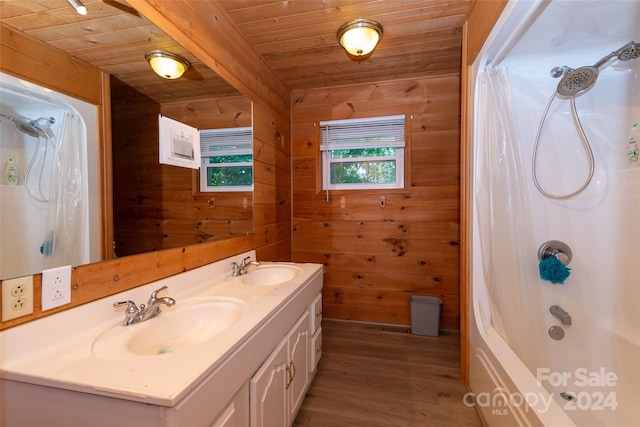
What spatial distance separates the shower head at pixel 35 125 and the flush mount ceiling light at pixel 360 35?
159 cm

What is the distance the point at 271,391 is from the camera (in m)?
1.03

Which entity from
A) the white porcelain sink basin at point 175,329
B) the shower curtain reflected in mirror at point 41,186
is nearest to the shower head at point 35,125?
the shower curtain reflected in mirror at point 41,186

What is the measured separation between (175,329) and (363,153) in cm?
212

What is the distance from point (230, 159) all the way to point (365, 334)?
1.88m

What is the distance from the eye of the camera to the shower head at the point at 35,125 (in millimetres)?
738

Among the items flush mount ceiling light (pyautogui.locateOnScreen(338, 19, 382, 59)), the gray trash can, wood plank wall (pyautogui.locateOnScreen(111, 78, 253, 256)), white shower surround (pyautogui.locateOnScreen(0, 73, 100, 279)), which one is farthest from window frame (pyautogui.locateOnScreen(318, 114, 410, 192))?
white shower surround (pyautogui.locateOnScreen(0, 73, 100, 279))

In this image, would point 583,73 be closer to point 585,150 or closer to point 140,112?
point 585,150

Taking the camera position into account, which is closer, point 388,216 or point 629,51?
point 629,51

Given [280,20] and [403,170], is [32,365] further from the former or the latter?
[403,170]

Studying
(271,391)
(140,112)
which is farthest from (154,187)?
(271,391)

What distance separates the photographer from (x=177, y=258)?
1241mm

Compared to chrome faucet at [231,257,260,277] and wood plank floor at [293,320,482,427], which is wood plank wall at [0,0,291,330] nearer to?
chrome faucet at [231,257,260,277]

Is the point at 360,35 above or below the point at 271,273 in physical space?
above

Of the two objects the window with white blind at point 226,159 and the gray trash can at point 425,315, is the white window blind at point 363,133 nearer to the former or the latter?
the window with white blind at point 226,159
